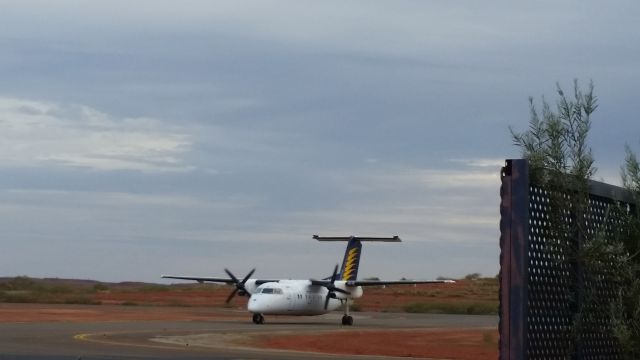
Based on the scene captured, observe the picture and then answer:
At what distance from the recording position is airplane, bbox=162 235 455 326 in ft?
176

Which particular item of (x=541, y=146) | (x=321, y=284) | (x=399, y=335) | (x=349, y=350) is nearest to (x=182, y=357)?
(x=349, y=350)

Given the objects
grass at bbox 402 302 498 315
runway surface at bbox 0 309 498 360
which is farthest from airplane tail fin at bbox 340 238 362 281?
grass at bbox 402 302 498 315

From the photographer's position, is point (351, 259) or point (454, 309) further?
point (454, 309)

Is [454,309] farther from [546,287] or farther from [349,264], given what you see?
[546,287]

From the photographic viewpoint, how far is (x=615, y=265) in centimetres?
979

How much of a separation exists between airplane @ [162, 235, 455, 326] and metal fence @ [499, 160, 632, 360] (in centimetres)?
4309

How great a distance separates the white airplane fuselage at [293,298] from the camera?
53406 mm

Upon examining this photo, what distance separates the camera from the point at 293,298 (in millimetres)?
55062

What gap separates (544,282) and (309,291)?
46837 mm

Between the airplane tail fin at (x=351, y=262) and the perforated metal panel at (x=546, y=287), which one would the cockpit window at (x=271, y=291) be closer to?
the airplane tail fin at (x=351, y=262)

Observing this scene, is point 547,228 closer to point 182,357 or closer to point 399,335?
point 182,357

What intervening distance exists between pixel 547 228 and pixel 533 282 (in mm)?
478

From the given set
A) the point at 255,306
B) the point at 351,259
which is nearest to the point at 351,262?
the point at 351,259

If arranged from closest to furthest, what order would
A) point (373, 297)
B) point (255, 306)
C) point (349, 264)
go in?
point (255, 306), point (349, 264), point (373, 297)
